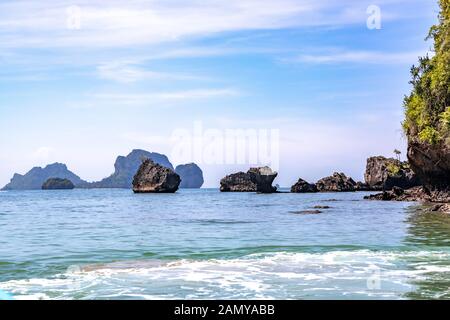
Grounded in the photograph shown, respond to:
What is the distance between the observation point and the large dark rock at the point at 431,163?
172 feet

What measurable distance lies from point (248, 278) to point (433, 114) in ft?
135

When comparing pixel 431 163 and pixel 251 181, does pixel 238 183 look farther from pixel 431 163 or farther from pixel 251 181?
pixel 431 163

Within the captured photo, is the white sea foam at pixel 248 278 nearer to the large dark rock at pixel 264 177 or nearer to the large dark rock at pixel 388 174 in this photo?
the large dark rock at pixel 388 174

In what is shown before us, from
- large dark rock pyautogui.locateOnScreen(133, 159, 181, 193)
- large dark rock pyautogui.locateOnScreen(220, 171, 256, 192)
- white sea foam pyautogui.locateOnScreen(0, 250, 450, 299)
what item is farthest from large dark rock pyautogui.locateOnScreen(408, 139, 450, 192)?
large dark rock pyautogui.locateOnScreen(220, 171, 256, 192)

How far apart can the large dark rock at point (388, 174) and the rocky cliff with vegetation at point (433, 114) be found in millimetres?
37957

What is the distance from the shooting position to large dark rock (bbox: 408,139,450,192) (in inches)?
2060

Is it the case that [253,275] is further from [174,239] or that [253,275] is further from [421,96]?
[421,96]

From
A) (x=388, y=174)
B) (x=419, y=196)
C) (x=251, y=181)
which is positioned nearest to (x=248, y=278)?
(x=419, y=196)

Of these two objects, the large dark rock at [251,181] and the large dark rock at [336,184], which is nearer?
the large dark rock at [251,181]

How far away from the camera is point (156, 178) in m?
131

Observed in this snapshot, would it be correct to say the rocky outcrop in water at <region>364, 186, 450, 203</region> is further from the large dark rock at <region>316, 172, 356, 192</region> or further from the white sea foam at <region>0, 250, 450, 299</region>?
the large dark rock at <region>316, 172, 356, 192</region>

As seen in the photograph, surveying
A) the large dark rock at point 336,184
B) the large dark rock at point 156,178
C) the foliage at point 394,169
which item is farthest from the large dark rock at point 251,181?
the foliage at point 394,169
